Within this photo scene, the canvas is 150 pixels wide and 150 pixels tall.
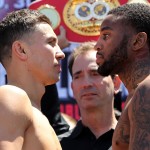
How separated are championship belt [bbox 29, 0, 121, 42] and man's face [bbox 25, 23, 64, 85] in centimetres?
127

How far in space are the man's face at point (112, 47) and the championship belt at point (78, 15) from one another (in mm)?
1272

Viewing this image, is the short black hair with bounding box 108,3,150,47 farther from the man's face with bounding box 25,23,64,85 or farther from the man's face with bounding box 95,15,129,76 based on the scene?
the man's face with bounding box 25,23,64,85

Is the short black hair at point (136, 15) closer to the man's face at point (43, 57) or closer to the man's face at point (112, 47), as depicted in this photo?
the man's face at point (112, 47)

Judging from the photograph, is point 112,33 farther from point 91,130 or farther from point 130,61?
point 91,130

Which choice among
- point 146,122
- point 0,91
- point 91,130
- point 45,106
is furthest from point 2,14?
point 146,122

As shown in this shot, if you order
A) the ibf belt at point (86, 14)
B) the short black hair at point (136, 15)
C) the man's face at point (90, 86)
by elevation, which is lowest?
the man's face at point (90, 86)

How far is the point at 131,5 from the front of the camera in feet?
8.50

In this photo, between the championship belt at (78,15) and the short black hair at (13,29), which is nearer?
the short black hair at (13,29)

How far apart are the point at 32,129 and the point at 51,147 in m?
0.12

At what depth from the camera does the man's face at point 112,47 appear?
248 centimetres

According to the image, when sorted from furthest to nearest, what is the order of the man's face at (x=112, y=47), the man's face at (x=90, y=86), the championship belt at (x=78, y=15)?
the championship belt at (x=78, y=15), the man's face at (x=90, y=86), the man's face at (x=112, y=47)

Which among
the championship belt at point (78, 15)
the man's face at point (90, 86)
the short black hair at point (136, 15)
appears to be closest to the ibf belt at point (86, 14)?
the championship belt at point (78, 15)

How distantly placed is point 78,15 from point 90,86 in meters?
0.84

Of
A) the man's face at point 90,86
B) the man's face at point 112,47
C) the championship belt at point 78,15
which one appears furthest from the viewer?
the championship belt at point 78,15
